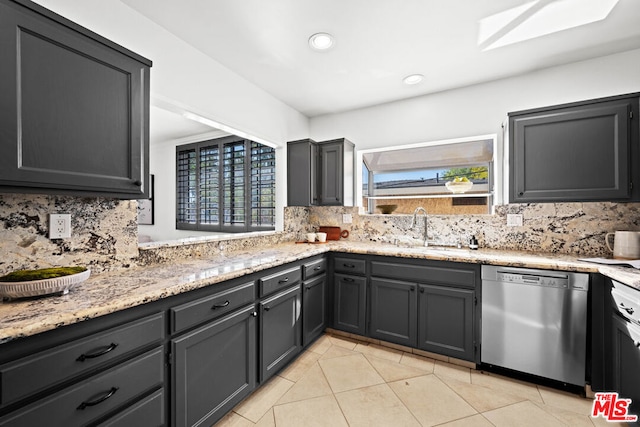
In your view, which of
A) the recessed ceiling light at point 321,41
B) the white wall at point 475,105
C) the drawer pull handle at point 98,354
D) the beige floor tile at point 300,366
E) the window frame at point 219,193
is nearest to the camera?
the drawer pull handle at point 98,354

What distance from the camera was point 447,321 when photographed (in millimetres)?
2369

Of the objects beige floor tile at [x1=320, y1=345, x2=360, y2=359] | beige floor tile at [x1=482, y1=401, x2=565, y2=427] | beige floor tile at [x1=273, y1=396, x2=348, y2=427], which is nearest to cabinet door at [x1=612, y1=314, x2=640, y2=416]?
beige floor tile at [x1=482, y1=401, x2=565, y2=427]

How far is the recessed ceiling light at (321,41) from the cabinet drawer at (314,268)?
1835 mm

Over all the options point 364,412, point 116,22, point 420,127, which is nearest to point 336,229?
point 420,127

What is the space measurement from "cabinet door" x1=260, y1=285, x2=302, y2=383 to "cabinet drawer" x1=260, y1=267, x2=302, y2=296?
0.19 feet

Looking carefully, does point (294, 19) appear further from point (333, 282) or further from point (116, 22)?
point (333, 282)

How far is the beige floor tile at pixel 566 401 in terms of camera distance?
185 cm

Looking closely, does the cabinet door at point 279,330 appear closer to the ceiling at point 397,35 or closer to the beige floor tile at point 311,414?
the beige floor tile at point 311,414

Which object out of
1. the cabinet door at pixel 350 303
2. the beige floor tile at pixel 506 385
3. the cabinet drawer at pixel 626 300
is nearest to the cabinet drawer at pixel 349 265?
the cabinet door at pixel 350 303

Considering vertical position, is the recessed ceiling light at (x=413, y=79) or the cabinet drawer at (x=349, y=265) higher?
the recessed ceiling light at (x=413, y=79)

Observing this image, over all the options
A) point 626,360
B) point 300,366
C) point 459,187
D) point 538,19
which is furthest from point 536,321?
point 538,19

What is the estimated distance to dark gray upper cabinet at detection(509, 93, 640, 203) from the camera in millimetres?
2051

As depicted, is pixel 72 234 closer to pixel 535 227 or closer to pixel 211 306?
pixel 211 306

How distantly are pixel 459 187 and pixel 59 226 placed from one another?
3258 millimetres
